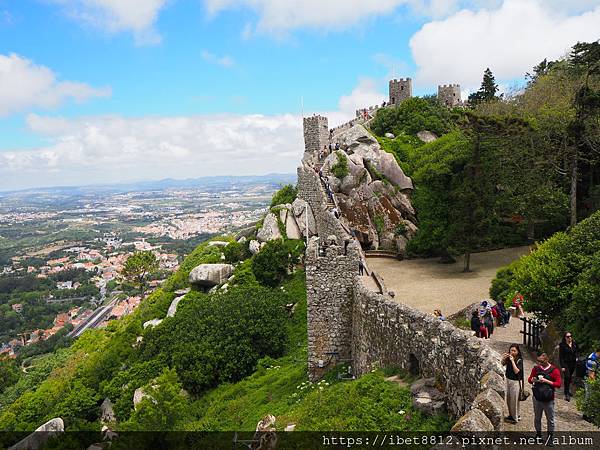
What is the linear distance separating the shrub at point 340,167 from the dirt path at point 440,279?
597 centimetres

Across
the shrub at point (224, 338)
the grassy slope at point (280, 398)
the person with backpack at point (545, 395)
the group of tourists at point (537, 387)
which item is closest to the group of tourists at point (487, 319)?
the grassy slope at point (280, 398)

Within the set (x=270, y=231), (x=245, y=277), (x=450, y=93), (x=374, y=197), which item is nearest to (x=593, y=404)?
(x=245, y=277)

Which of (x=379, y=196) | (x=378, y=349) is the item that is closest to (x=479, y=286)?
(x=379, y=196)

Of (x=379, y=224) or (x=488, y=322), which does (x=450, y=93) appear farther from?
(x=488, y=322)

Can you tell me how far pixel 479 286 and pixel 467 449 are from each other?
56.2 ft

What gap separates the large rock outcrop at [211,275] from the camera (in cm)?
2834

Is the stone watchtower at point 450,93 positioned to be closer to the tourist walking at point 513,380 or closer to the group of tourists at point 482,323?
the group of tourists at point 482,323

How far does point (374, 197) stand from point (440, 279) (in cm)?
804

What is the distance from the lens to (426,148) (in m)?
30.9

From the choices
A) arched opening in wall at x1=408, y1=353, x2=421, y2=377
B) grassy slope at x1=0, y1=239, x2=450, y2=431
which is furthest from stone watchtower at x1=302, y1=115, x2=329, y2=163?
arched opening in wall at x1=408, y1=353, x2=421, y2=377

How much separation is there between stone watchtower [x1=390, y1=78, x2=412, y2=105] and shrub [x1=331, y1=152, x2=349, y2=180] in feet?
60.4

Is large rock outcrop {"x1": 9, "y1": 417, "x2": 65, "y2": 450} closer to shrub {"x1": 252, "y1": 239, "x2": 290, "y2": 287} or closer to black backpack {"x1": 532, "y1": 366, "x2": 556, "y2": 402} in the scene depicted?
shrub {"x1": 252, "y1": 239, "x2": 290, "y2": 287}

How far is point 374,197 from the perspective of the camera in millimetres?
28234

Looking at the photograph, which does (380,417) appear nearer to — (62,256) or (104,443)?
(104,443)
